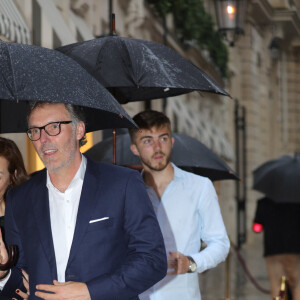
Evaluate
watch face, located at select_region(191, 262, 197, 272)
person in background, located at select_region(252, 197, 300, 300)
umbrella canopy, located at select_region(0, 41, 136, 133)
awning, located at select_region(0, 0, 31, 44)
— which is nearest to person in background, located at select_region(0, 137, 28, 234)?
umbrella canopy, located at select_region(0, 41, 136, 133)

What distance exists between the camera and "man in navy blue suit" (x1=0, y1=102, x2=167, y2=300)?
3.96 m

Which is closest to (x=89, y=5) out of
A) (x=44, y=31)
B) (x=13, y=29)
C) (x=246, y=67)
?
(x=44, y=31)

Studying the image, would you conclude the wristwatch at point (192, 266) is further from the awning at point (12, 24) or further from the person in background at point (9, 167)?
the awning at point (12, 24)

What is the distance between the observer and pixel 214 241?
5.63 meters

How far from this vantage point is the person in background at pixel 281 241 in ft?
34.8

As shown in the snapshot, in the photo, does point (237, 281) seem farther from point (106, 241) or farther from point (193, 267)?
point (106, 241)

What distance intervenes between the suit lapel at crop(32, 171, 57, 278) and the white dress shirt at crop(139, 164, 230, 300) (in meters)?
1.50

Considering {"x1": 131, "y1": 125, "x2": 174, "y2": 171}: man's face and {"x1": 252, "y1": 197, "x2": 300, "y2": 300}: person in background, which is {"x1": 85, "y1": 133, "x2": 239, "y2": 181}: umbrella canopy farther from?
{"x1": 252, "y1": 197, "x2": 300, "y2": 300}: person in background

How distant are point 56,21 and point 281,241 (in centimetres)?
342

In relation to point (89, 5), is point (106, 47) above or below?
below

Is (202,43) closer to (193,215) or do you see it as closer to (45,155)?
(193,215)

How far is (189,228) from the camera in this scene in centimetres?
570

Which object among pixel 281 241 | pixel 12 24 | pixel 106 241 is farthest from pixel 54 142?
pixel 281 241

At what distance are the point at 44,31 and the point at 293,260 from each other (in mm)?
3568
